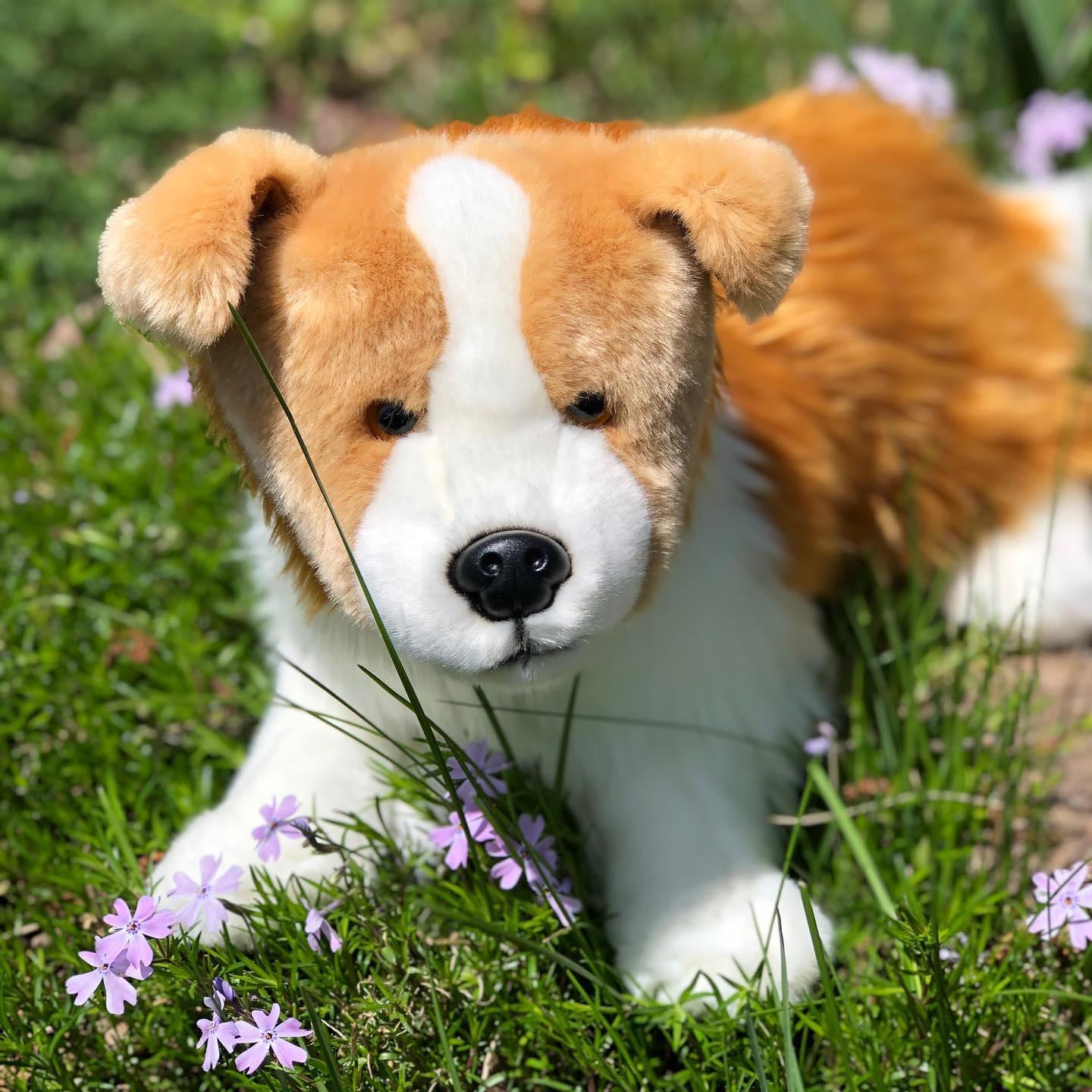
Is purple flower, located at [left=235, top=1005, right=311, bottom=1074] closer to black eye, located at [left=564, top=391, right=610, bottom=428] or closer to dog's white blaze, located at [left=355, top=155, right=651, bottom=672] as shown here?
dog's white blaze, located at [left=355, top=155, right=651, bottom=672]

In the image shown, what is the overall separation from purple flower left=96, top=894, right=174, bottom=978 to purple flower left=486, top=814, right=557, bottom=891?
0.37 metres

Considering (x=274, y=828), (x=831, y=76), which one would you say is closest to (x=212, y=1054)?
(x=274, y=828)

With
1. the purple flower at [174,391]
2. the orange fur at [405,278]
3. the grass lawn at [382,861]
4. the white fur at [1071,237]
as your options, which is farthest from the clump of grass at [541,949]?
the white fur at [1071,237]

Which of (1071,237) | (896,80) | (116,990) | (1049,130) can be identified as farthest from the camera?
(896,80)

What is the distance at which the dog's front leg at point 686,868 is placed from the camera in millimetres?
1471

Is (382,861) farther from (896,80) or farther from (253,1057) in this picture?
(896,80)

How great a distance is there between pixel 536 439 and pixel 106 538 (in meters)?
1.20

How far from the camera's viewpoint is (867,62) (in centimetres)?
287

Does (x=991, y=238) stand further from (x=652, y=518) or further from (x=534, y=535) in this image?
(x=534, y=535)

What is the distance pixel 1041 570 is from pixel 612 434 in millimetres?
1135

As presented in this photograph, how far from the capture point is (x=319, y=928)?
139 cm

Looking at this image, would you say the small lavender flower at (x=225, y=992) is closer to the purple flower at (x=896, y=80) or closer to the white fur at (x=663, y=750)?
the white fur at (x=663, y=750)

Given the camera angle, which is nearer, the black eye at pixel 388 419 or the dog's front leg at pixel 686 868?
the black eye at pixel 388 419

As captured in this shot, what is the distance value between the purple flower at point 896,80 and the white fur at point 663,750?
1.58 m
